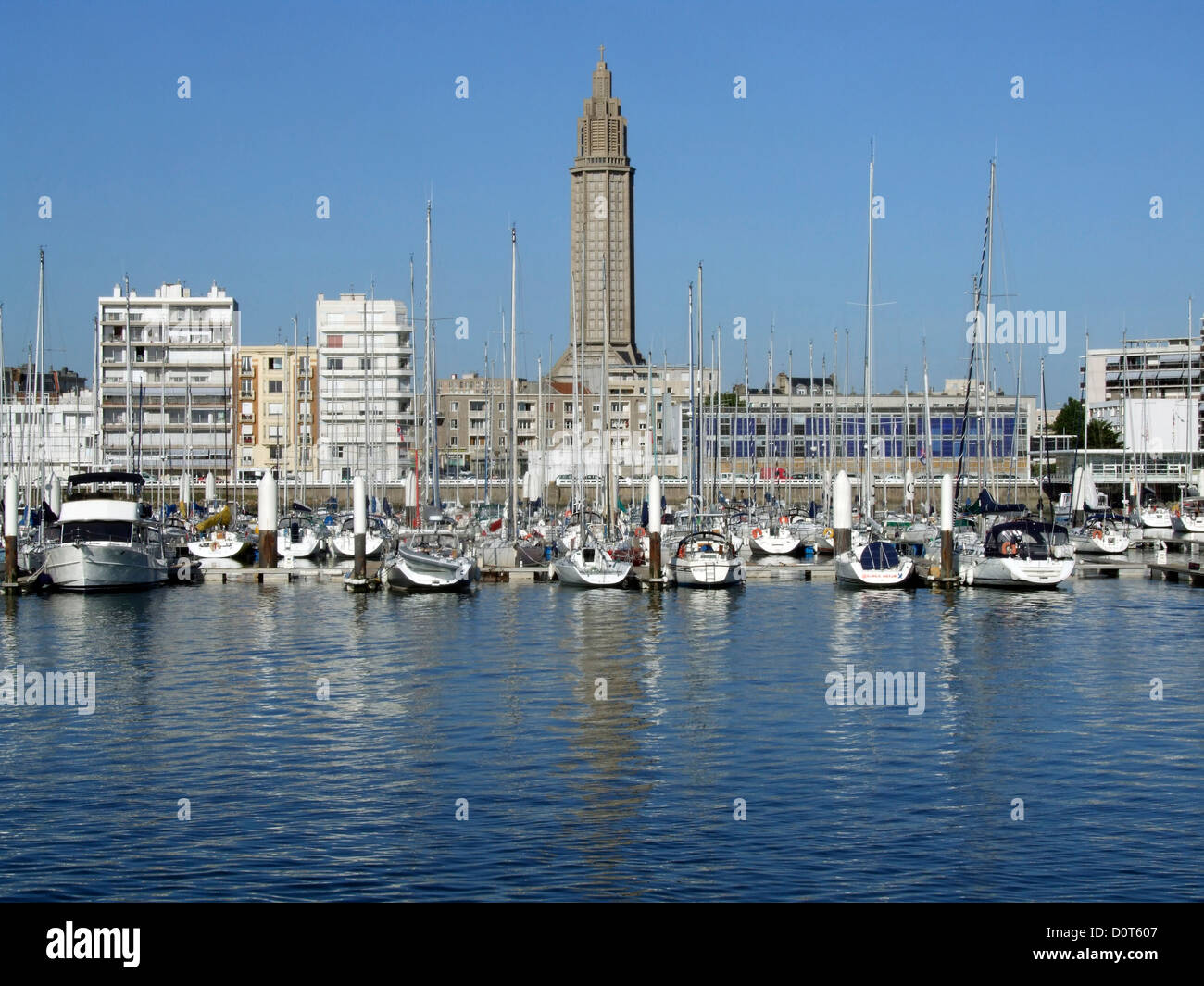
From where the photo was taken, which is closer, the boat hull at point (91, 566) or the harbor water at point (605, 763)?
the harbor water at point (605, 763)

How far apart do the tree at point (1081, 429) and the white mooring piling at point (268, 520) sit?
116 metres

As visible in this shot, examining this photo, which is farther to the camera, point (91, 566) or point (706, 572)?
point (706, 572)

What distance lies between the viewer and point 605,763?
84.3ft

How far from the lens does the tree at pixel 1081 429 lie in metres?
166

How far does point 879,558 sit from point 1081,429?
4847 inches

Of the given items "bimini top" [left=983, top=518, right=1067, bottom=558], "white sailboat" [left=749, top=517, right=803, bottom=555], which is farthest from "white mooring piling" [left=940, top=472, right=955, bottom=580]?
"white sailboat" [left=749, top=517, right=803, bottom=555]

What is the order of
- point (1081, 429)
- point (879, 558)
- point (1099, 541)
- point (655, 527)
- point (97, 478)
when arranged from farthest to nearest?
point (1081, 429) < point (1099, 541) < point (97, 478) < point (879, 558) < point (655, 527)

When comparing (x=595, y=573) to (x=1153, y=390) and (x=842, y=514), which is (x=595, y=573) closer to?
(x=842, y=514)

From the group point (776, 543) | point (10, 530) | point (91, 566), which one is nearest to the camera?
point (10, 530)

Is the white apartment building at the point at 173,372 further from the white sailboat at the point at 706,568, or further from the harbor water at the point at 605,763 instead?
the harbor water at the point at 605,763

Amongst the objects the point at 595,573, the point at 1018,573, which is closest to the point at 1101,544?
the point at 1018,573

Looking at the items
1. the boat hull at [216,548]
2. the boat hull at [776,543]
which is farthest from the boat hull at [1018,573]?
the boat hull at [216,548]

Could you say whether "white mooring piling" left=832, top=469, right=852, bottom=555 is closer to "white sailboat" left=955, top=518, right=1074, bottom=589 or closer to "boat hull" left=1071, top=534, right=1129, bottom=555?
"white sailboat" left=955, top=518, right=1074, bottom=589

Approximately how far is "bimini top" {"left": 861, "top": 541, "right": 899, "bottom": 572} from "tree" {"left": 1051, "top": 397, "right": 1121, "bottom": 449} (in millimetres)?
108886
